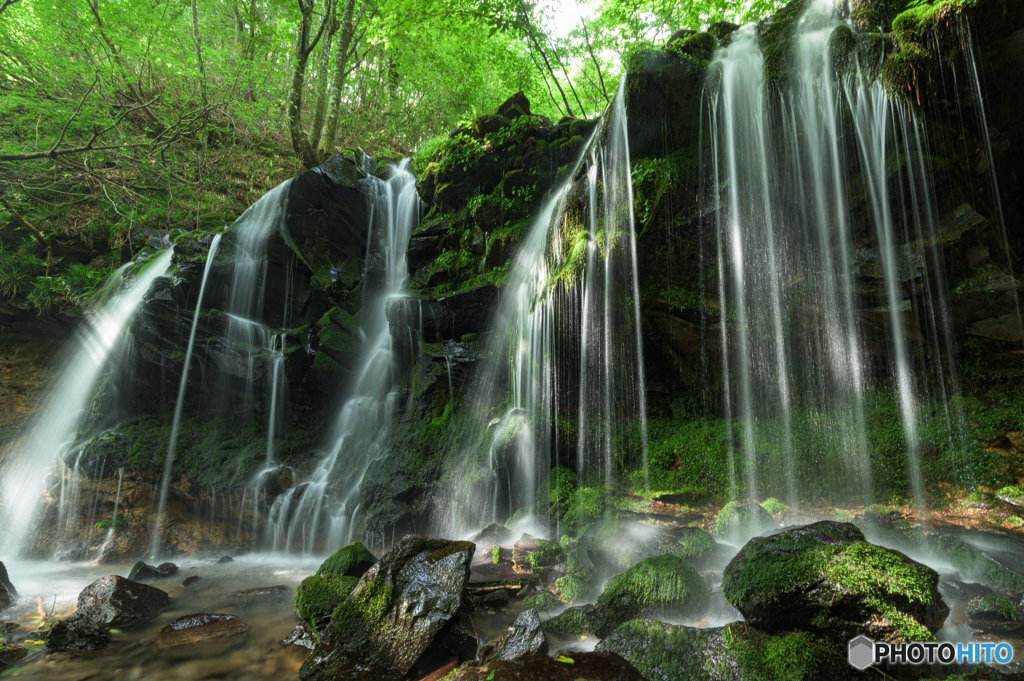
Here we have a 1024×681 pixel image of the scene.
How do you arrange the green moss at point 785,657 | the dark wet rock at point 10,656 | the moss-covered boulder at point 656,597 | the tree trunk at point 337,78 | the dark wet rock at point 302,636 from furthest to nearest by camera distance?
the tree trunk at point 337,78 → the dark wet rock at point 302,636 → the dark wet rock at point 10,656 → the moss-covered boulder at point 656,597 → the green moss at point 785,657

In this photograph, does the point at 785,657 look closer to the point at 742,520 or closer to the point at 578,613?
the point at 578,613

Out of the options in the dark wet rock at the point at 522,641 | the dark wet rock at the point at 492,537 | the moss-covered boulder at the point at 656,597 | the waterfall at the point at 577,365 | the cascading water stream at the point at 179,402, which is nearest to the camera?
the dark wet rock at the point at 522,641

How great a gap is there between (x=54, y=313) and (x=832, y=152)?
58.7 ft

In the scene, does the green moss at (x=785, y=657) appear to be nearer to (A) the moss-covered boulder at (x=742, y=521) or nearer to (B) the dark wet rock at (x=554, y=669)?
(B) the dark wet rock at (x=554, y=669)

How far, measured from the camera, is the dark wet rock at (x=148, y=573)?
693 centimetres

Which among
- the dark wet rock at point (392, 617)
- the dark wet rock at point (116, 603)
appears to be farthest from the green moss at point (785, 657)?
the dark wet rock at point (116, 603)

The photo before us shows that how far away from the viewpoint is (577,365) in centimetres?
775

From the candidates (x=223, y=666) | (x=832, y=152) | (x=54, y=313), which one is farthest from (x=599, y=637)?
(x=54, y=313)

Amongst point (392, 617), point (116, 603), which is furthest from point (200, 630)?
point (392, 617)

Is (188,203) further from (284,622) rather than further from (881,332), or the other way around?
(881,332)

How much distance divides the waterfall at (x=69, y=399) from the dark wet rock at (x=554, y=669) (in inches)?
450

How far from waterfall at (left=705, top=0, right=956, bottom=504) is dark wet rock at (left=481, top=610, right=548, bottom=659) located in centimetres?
422

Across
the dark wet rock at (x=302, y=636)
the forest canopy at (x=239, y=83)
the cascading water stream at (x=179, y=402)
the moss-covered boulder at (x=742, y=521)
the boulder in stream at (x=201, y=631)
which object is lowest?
the boulder in stream at (x=201, y=631)

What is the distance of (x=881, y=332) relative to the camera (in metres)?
6.90
